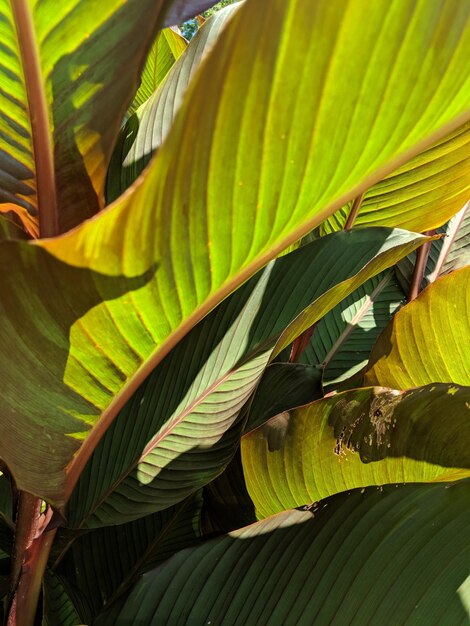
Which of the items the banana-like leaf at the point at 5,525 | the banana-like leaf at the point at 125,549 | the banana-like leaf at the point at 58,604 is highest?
the banana-like leaf at the point at 5,525

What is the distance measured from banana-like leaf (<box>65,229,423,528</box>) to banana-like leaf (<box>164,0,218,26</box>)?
0.94 ft

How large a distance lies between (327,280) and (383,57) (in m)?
0.40

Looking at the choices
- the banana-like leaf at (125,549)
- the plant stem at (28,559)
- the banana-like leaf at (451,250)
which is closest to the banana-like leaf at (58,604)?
the plant stem at (28,559)

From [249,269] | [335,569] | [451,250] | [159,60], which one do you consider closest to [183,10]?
[249,269]

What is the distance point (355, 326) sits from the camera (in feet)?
3.90

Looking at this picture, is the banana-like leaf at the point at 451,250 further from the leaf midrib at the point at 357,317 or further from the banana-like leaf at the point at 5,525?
the banana-like leaf at the point at 5,525

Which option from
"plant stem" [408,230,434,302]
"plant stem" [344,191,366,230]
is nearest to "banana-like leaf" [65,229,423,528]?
"plant stem" [344,191,366,230]

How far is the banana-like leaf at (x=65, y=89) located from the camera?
515 millimetres

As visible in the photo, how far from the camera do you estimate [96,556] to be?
35.0 inches

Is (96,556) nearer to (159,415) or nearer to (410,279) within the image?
(159,415)

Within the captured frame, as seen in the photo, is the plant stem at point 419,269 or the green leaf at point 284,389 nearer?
the green leaf at point 284,389

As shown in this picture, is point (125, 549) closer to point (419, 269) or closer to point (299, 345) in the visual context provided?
point (299, 345)

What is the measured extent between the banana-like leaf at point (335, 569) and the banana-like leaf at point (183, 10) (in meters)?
0.48

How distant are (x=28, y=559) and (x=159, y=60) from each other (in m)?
0.93
